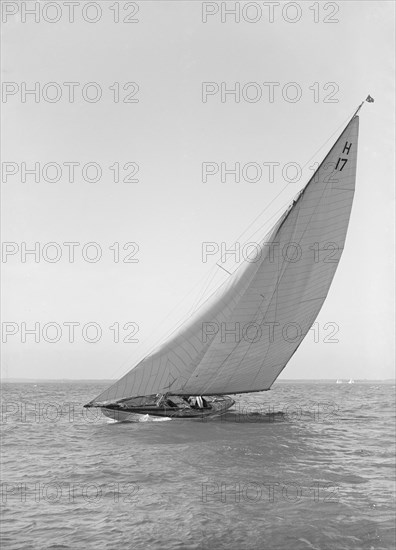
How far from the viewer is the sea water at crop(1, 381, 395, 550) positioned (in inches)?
423

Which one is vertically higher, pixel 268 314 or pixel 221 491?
pixel 268 314

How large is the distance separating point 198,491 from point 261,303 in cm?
1559

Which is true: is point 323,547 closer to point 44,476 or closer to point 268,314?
point 44,476

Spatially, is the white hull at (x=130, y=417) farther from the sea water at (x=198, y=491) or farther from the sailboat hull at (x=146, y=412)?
the sea water at (x=198, y=491)

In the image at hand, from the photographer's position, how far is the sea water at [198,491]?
423 inches

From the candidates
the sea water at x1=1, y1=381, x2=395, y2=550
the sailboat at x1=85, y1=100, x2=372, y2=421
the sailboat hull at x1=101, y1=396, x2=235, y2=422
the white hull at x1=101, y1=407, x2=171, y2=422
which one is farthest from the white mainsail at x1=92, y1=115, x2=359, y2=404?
the sea water at x1=1, y1=381, x2=395, y2=550

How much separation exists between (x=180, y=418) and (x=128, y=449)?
8.73 metres

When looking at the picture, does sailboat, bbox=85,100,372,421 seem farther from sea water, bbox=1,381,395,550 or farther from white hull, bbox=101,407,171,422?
sea water, bbox=1,381,395,550

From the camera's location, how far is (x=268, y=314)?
29.4m

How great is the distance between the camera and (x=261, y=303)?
1142 inches

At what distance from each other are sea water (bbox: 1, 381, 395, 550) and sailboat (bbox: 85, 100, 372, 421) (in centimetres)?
318

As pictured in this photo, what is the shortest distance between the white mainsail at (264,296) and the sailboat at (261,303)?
50 millimetres

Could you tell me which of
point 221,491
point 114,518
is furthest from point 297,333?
point 114,518

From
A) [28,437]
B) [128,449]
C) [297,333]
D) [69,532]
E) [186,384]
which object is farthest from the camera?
[297,333]
